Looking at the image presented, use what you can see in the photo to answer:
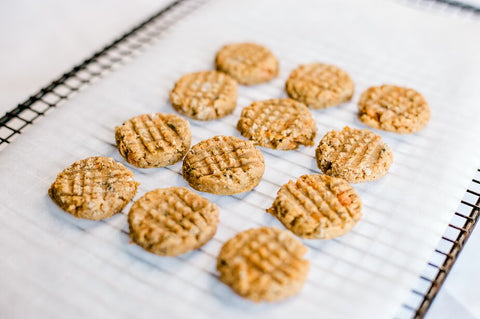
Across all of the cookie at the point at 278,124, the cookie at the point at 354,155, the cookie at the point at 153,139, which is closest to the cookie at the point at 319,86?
the cookie at the point at 278,124

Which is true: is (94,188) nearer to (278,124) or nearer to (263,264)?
(263,264)

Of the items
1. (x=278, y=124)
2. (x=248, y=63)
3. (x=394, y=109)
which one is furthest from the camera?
(x=248, y=63)

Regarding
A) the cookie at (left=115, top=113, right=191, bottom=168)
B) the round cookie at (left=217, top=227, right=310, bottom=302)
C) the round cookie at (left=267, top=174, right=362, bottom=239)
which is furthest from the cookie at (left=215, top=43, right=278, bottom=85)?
the round cookie at (left=217, top=227, right=310, bottom=302)

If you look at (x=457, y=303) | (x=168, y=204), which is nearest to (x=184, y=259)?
(x=168, y=204)

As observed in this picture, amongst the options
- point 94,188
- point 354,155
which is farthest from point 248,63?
point 94,188

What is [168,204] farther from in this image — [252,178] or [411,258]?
[411,258]

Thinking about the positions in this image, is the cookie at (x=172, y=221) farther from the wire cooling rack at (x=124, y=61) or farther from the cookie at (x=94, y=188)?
the wire cooling rack at (x=124, y=61)
